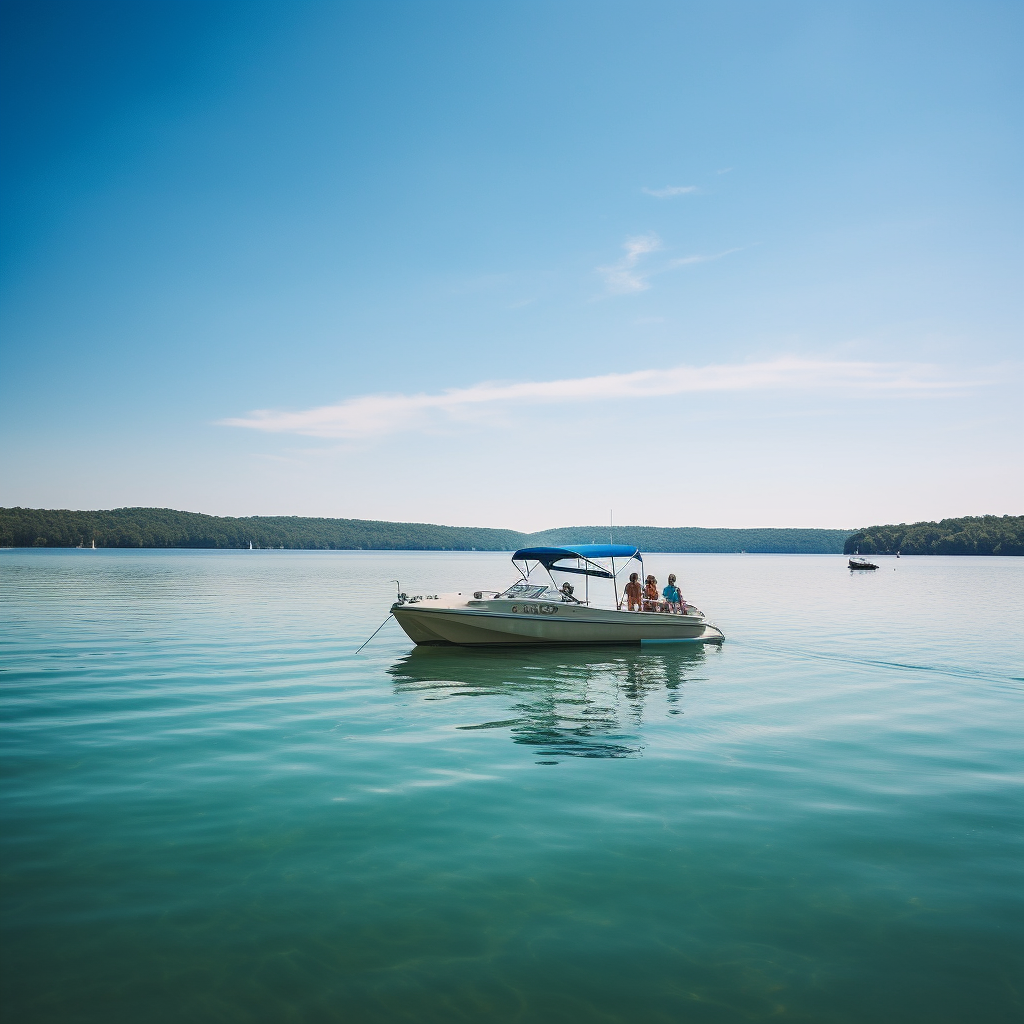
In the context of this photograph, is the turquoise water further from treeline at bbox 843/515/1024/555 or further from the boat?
treeline at bbox 843/515/1024/555

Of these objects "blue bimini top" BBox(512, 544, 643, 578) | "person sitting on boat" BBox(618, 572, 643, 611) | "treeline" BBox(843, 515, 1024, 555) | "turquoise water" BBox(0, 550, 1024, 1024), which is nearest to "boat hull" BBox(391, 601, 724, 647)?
"person sitting on boat" BBox(618, 572, 643, 611)

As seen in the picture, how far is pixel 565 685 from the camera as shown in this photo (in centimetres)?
1897

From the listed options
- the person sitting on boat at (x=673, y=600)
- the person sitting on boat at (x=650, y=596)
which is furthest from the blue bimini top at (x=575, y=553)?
the person sitting on boat at (x=673, y=600)

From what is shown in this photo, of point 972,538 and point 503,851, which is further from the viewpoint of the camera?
point 972,538

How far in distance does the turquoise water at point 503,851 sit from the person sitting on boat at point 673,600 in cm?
771

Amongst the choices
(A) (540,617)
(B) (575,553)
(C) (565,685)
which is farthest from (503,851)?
(B) (575,553)

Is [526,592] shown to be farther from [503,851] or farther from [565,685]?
[503,851]

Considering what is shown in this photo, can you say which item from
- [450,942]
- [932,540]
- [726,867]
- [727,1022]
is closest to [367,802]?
[450,942]

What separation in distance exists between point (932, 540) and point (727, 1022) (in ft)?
710

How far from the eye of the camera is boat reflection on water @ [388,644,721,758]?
1367 centimetres

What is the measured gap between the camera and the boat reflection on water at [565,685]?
1367 centimetres

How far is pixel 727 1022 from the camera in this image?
5.28 meters

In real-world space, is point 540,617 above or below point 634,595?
below

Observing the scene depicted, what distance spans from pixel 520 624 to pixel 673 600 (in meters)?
7.20
